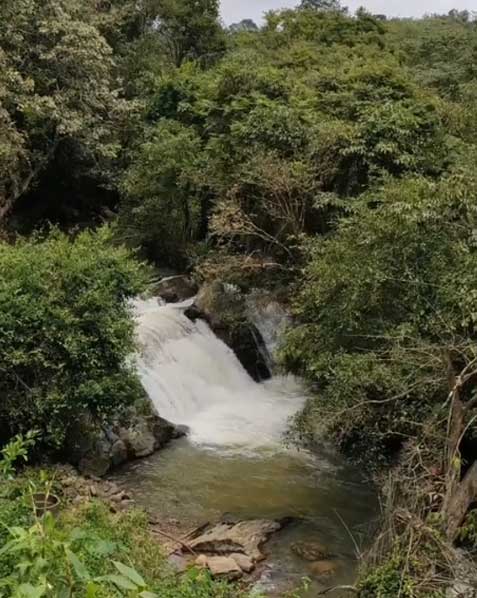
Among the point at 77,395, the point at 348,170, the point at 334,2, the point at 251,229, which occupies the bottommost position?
the point at 77,395

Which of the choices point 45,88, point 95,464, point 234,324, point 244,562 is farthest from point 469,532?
point 45,88

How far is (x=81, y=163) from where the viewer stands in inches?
790

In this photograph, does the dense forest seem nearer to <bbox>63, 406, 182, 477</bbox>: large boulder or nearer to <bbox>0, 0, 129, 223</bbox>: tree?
<bbox>0, 0, 129, 223</bbox>: tree

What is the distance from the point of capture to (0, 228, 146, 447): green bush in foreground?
29.3 feet

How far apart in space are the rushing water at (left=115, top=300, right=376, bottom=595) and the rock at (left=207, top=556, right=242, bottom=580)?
37cm

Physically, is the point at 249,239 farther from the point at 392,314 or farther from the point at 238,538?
the point at 238,538

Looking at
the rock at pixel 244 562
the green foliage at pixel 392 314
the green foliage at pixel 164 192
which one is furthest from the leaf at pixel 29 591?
the green foliage at pixel 164 192

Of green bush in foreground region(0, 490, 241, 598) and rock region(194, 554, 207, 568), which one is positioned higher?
green bush in foreground region(0, 490, 241, 598)

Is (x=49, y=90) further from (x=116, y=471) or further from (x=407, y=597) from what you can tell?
(x=407, y=597)

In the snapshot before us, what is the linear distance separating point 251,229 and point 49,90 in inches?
299

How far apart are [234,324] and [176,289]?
282cm

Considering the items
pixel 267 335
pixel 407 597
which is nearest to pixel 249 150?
pixel 267 335

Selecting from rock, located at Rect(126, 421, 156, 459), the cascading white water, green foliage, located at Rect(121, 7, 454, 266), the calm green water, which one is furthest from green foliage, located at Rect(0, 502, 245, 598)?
green foliage, located at Rect(121, 7, 454, 266)

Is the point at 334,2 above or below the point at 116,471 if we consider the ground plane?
above
